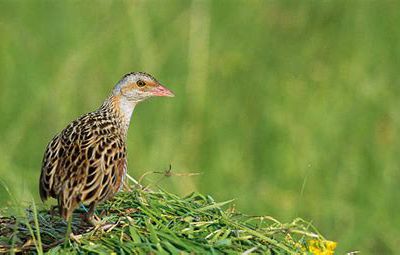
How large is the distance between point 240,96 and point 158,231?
26.1 ft

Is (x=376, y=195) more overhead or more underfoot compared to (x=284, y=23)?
more underfoot

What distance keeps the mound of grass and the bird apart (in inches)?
5.2

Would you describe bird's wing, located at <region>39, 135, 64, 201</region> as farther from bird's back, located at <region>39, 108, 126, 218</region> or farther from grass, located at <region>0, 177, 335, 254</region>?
grass, located at <region>0, 177, 335, 254</region>

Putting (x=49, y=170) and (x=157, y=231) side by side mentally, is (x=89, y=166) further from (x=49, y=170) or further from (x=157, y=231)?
(x=157, y=231)

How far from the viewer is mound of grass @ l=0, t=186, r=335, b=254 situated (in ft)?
21.9

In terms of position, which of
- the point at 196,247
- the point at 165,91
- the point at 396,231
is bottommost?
the point at 396,231

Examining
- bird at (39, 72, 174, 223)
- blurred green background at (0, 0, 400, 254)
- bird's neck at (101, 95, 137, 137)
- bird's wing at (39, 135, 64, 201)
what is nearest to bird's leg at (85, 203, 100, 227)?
bird at (39, 72, 174, 223)

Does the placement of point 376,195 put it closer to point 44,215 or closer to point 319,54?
point 319,54

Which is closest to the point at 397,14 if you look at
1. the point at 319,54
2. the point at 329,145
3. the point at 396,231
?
the point at 319,54

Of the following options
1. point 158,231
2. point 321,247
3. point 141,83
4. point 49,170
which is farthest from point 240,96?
point 158,231

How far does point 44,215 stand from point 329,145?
23.4 ft

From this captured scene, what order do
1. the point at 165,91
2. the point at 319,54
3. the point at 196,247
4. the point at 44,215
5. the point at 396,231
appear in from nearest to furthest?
1. the point at 196,247
2. the point at 44,215
3. the point at 165,91
4. the point at 396,231
5. the point at 319,54

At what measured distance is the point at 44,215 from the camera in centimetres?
737

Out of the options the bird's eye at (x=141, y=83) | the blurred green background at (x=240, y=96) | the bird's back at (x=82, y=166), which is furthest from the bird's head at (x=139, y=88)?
the blurred green background at (x=240, y=96)
